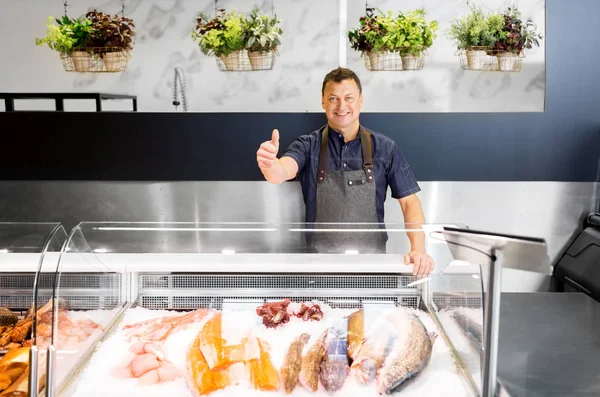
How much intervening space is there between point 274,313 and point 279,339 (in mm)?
95

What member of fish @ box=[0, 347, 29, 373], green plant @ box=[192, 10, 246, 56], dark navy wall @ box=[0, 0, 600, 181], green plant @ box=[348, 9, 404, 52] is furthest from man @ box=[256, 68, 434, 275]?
fish @ box=[0, 347, 29, 373]

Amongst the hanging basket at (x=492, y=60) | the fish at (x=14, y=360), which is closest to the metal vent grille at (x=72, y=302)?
the fish at (x=14, y=360)

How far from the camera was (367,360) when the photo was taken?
5.34 ft

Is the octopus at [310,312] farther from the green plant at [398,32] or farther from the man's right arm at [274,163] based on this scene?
the green plant at [398,32]

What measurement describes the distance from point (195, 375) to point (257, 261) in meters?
0.38

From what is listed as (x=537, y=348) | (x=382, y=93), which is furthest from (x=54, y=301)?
(x=382, y=93)

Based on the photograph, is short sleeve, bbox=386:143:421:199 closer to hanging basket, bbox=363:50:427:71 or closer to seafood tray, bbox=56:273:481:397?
hanging basket, bbox=363:50:427:71

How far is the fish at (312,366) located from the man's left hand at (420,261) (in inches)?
13.2

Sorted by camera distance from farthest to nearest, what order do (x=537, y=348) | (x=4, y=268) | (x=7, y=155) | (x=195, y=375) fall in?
(x=7, y=155), (x=537, y=348), (x=4, y=268), (x=195, y=375)

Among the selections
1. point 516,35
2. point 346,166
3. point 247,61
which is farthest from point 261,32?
point 516,35

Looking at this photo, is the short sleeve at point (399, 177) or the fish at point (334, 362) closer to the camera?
the fish at point (334, 362)

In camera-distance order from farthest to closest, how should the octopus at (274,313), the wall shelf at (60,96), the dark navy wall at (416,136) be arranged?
the wall shelf at (60,96), the dark navy wall at (416,136), the octopus at (274,313)

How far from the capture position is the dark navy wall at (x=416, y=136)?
12.2ft

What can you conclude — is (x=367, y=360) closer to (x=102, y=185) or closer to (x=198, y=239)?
(x=198, y=239)
